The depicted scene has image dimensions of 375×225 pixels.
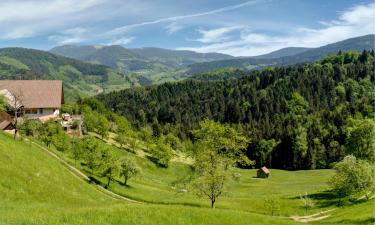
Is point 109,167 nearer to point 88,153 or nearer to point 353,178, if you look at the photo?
point 88,153

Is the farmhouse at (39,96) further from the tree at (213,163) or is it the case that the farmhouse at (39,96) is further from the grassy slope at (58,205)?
the tree at (213,163)

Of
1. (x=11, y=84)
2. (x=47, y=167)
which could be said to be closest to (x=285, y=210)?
(x=47, y=167)

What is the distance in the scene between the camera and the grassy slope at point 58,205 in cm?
2167

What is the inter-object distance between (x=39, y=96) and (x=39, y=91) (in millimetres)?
1415

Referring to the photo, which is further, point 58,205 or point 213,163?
point 213,163

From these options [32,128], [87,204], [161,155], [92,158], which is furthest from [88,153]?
[161,155]

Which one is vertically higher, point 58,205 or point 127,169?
point 58,205

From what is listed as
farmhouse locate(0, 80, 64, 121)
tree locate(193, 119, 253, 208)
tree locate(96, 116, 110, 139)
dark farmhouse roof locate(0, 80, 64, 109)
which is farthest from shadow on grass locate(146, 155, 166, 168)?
tree locate(193, 119, 253, 208)

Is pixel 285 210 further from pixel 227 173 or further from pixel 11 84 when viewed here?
pixel 11 84

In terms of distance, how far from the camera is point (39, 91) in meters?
93.9

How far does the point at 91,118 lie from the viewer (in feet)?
462

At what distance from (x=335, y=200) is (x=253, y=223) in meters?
53.6

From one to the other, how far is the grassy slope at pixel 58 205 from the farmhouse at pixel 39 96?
39527 mm

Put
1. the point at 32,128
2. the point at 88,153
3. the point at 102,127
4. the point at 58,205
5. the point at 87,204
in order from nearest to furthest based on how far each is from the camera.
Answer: the point at 58,205 < the point at 87,204 < the point at 88,153 < the point at 32,128 < the point at 102,127
